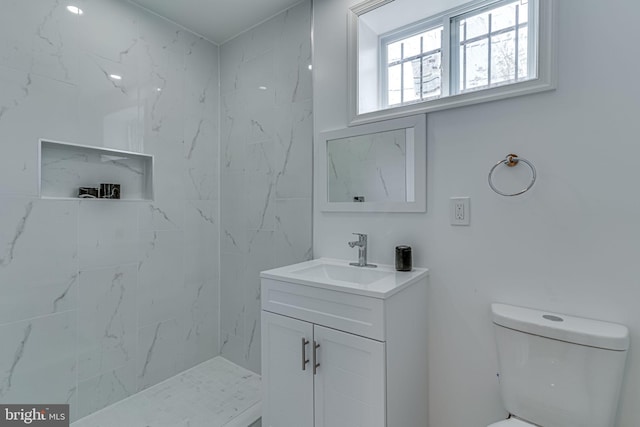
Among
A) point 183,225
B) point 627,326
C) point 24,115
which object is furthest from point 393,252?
point 24,115

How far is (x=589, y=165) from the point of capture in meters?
1.15

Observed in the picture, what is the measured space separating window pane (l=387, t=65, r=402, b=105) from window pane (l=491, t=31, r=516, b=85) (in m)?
0.46

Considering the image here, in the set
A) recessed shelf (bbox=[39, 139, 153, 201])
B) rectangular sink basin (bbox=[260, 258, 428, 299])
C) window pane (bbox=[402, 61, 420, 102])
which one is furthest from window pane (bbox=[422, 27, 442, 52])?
recessed shelf (bbox=[39, 139, 153, 201])

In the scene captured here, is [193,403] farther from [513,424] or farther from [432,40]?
[432,40]

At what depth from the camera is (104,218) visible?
72.9 inches

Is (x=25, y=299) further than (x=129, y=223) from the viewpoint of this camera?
No

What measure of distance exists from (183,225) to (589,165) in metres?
2.35

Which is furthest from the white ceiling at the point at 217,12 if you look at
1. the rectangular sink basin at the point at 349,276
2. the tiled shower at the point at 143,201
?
the rectangular sink basin at the point at 349,276

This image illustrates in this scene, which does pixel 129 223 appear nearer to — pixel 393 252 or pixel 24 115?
pixel 24 115

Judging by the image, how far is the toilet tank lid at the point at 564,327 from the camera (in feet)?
3.27

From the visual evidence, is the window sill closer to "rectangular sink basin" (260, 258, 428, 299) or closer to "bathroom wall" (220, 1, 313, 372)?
"bathroom wall" (220, 1, 313, 372)

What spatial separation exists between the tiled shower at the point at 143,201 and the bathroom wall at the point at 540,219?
830 mm

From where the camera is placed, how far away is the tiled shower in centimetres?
155

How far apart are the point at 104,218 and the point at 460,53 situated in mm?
2225
